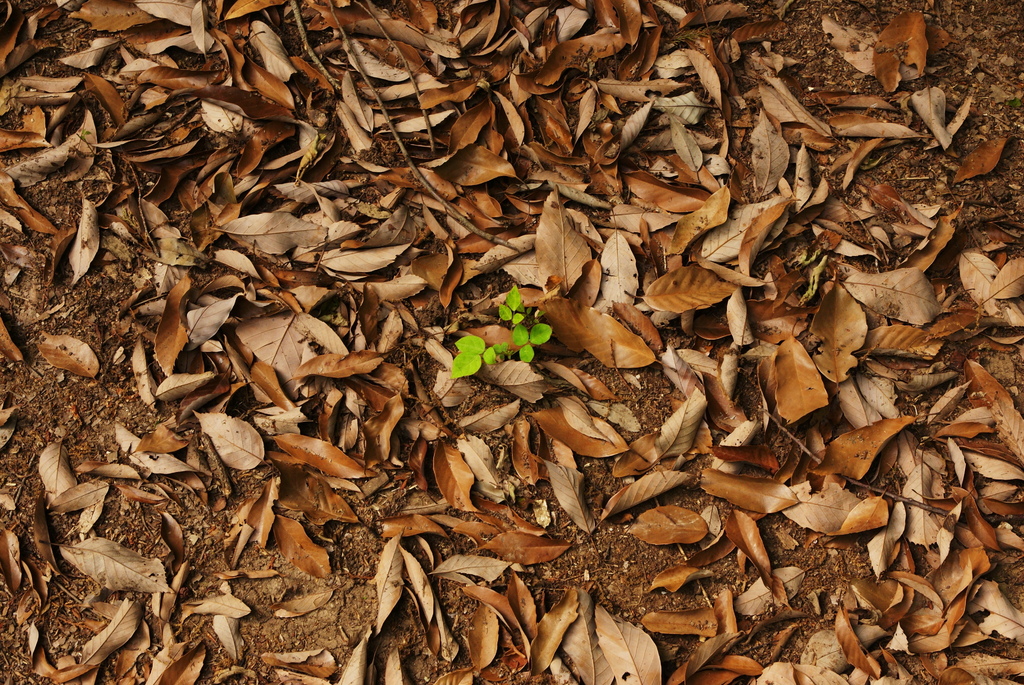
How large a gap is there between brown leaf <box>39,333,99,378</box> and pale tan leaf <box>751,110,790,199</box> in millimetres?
2070

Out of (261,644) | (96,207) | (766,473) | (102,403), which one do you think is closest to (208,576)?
(261,644)

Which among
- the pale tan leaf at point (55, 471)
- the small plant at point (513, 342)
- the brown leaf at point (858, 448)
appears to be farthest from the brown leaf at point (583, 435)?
the pale tan leaf at point (55, 471)

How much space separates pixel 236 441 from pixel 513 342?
2.78ft

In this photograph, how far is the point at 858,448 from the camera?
74.6 inches

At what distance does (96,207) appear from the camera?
2111 millimetres

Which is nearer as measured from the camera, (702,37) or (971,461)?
(971,461)

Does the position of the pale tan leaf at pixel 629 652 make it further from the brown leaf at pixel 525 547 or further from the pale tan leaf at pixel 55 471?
the pale tan leaf at pixel 55 471

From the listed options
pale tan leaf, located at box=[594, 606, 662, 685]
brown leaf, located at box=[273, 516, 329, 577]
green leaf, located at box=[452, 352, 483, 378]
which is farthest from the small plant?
pale tan leaf, located at box=[594, 606, 662, 685]

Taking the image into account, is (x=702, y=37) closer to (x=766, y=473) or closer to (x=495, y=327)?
(x=495, y=327)

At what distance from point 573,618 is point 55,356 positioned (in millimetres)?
1696

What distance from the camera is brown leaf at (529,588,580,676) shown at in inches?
71.5

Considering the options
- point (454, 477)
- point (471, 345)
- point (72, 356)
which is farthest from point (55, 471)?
point (471, 345)

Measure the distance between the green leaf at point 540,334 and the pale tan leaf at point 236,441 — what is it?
0.84 meters

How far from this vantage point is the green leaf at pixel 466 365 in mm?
1842
